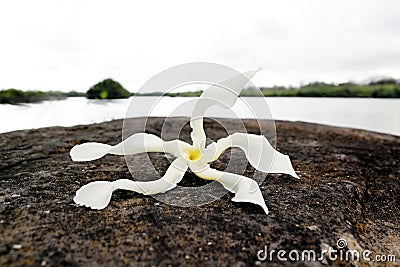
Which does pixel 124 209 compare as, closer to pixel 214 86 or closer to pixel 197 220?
pixel 197 220

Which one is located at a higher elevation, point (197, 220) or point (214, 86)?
point (214, 86)

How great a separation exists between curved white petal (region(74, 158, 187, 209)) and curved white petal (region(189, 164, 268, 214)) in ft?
0.18

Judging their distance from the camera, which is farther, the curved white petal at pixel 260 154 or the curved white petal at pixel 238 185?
the curved white petal at pixel 260 154

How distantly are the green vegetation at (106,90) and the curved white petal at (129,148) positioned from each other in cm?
141

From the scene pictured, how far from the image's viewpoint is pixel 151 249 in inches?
26.3

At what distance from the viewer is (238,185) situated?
2.88 feet

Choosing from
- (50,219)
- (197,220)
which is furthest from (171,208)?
(50,219)

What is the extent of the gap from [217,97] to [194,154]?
6.8 inches

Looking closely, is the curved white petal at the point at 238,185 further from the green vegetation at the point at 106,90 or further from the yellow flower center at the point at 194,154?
the green vegetation at the point at 106,90

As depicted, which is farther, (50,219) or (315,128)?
(315,128)

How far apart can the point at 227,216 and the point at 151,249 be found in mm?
215

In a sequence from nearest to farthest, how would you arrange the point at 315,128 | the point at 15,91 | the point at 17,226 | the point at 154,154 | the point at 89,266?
the point at 89,266 < the point at 17,226 < the point at 154,154 < the point at 15,91 < the point at 315,128

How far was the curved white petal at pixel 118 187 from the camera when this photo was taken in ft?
2.75

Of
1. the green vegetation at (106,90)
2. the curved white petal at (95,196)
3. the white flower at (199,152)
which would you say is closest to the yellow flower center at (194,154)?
the white flower at (199,152)
